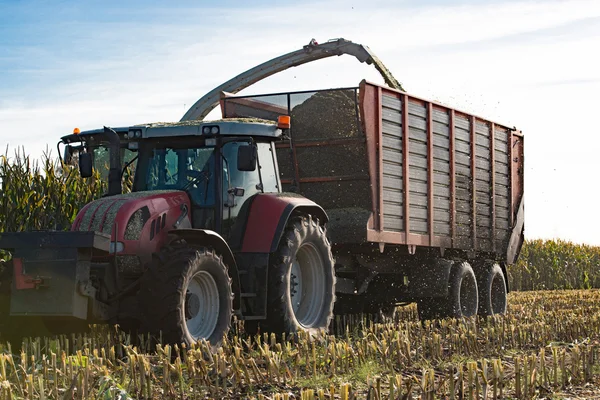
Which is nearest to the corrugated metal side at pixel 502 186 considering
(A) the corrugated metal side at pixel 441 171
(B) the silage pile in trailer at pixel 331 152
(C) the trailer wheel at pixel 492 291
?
(C) the trailer wheel at pixel 492 291

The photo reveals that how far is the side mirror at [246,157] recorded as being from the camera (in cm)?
784

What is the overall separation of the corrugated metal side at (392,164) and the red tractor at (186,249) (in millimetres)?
1318

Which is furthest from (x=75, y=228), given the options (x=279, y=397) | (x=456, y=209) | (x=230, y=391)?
(x=456, y=209)

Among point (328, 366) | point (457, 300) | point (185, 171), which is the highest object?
point (185, 171)

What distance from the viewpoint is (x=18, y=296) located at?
7160mm

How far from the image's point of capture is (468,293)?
12492mm

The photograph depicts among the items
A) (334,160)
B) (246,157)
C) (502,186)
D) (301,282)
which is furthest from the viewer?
(502,186)

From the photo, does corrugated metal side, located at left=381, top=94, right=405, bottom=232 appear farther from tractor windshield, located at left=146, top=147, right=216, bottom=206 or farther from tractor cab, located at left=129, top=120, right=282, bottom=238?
tractor windshield, located at left=146, top=147, right=216, bottom=206

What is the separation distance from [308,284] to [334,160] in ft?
5.71

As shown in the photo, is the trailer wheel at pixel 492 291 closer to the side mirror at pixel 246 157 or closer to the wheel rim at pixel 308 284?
the wheel rim at pixel 308 284

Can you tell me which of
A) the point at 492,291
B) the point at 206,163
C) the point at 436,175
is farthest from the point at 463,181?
the point at 206,163

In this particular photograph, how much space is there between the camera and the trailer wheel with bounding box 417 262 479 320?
1191 cm

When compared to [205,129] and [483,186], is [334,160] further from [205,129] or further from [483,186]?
[483,186]

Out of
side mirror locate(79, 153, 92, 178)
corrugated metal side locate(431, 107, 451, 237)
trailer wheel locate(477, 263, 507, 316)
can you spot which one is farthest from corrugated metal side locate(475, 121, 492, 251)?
side mirror locate(79, 153, 92, 178)
